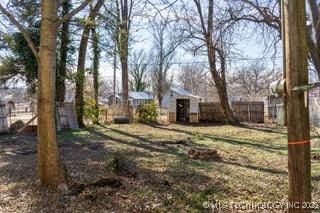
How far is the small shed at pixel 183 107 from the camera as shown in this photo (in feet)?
67.2

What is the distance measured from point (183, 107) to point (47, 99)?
1707 cm

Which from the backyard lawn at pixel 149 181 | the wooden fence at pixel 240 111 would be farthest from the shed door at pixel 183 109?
the backyard lawn at pixel 149 181

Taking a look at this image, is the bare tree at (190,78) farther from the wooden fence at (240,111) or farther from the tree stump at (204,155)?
the tree stump at (204,155)

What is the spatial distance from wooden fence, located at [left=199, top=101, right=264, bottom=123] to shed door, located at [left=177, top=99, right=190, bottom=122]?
0.80 meters

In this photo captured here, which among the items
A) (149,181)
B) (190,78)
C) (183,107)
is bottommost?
(149,181)

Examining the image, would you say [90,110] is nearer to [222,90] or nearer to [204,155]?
[222,90]

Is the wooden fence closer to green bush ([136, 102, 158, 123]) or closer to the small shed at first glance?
the small shed

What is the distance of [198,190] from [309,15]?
4.95m

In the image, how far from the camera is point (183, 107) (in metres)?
21.6

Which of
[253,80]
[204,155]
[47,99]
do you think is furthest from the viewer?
[253,80]

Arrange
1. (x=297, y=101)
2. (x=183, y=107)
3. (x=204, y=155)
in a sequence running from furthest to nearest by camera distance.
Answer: (x=183, y=107) < (x=204, y=155) < (x=297, y=101)

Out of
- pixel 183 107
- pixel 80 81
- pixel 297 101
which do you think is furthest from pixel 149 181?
pixel 183 107

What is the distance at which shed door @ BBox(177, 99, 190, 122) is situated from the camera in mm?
21300

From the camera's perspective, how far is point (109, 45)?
1274cm
